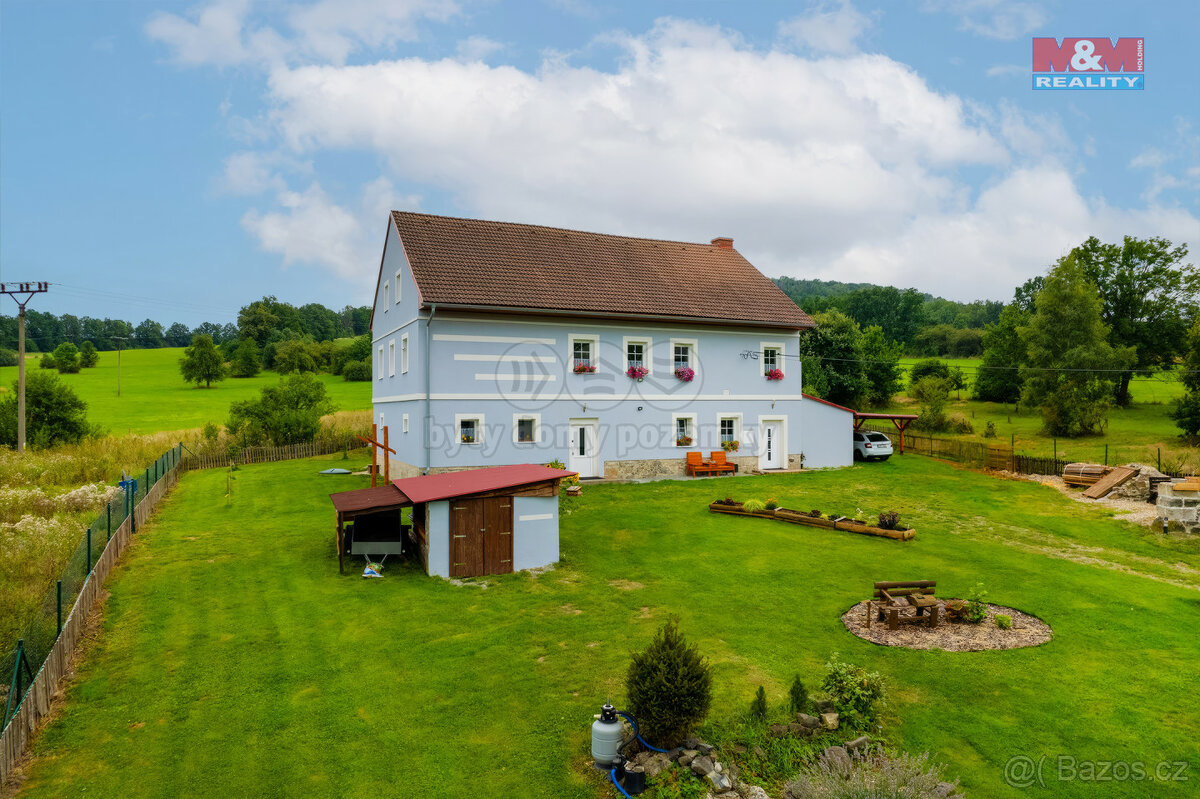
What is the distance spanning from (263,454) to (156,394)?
3913 cm

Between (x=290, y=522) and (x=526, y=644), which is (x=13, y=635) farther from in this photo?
(x=290, y=522)

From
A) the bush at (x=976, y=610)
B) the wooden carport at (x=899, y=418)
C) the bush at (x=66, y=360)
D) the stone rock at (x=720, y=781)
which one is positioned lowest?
the stone rock at (x=720, y=781)

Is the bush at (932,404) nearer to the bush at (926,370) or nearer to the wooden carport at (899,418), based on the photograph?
the wooden carport at (899,418)

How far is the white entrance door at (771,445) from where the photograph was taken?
91.4ft

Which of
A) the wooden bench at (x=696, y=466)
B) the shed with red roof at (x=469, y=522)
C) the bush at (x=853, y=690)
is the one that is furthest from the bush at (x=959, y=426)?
the bush at (x=853, y=690)

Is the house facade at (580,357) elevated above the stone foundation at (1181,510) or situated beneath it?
elevated above

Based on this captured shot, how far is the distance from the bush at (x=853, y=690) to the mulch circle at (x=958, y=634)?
2.04 metres

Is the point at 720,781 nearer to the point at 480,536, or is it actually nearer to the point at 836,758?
the point at 836,758

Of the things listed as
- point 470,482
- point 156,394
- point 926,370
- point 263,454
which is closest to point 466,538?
point 470,482

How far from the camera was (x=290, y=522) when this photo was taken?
18.6 meters

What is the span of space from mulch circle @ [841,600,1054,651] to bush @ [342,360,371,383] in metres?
66.1

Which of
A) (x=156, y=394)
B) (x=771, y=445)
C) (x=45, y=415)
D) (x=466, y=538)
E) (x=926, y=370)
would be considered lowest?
(x=466, y=538)

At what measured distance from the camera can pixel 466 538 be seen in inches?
547

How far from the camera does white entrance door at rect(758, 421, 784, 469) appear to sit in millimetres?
27859
